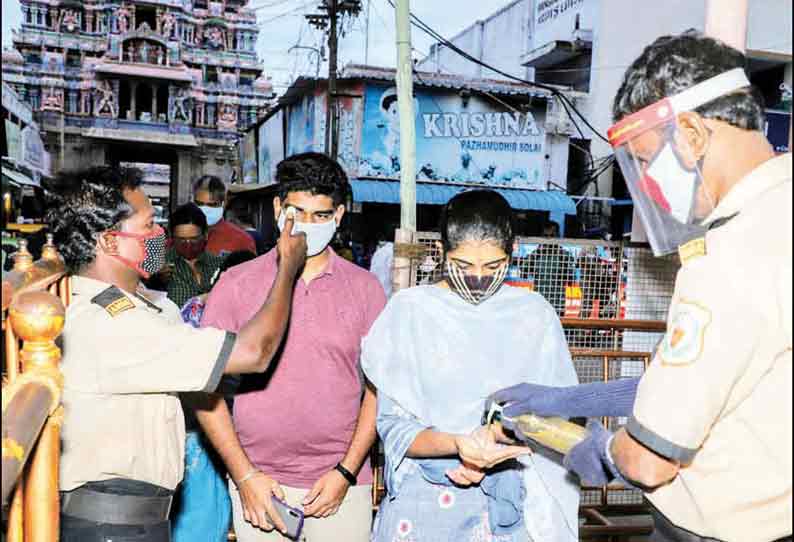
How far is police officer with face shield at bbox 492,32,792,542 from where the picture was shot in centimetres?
131

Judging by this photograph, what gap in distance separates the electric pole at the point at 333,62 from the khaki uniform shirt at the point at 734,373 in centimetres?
1333

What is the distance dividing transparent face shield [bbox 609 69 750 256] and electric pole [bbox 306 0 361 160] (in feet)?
42.7

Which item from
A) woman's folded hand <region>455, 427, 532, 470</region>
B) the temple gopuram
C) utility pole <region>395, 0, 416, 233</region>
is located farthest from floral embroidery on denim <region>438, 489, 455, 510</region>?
the temple gopuram

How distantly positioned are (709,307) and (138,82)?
42.8 meters

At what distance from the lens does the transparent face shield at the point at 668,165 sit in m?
1.53

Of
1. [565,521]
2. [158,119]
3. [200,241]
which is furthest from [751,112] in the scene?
[158,119]

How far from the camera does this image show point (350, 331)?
110 inches

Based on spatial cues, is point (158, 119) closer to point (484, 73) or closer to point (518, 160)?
point (484, 73)

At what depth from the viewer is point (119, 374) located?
2049 mm

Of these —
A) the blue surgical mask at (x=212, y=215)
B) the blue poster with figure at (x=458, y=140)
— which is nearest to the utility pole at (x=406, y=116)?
the blue surgical mask at (x=212, y=215)

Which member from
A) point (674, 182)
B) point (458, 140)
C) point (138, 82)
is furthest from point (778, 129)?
point (138, 82)

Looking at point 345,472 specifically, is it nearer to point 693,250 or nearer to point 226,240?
point 693,250

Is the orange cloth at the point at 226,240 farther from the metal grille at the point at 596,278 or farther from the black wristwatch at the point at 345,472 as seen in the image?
the black wristwatch at the point at 345,472

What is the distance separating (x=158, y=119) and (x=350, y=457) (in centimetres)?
4019
